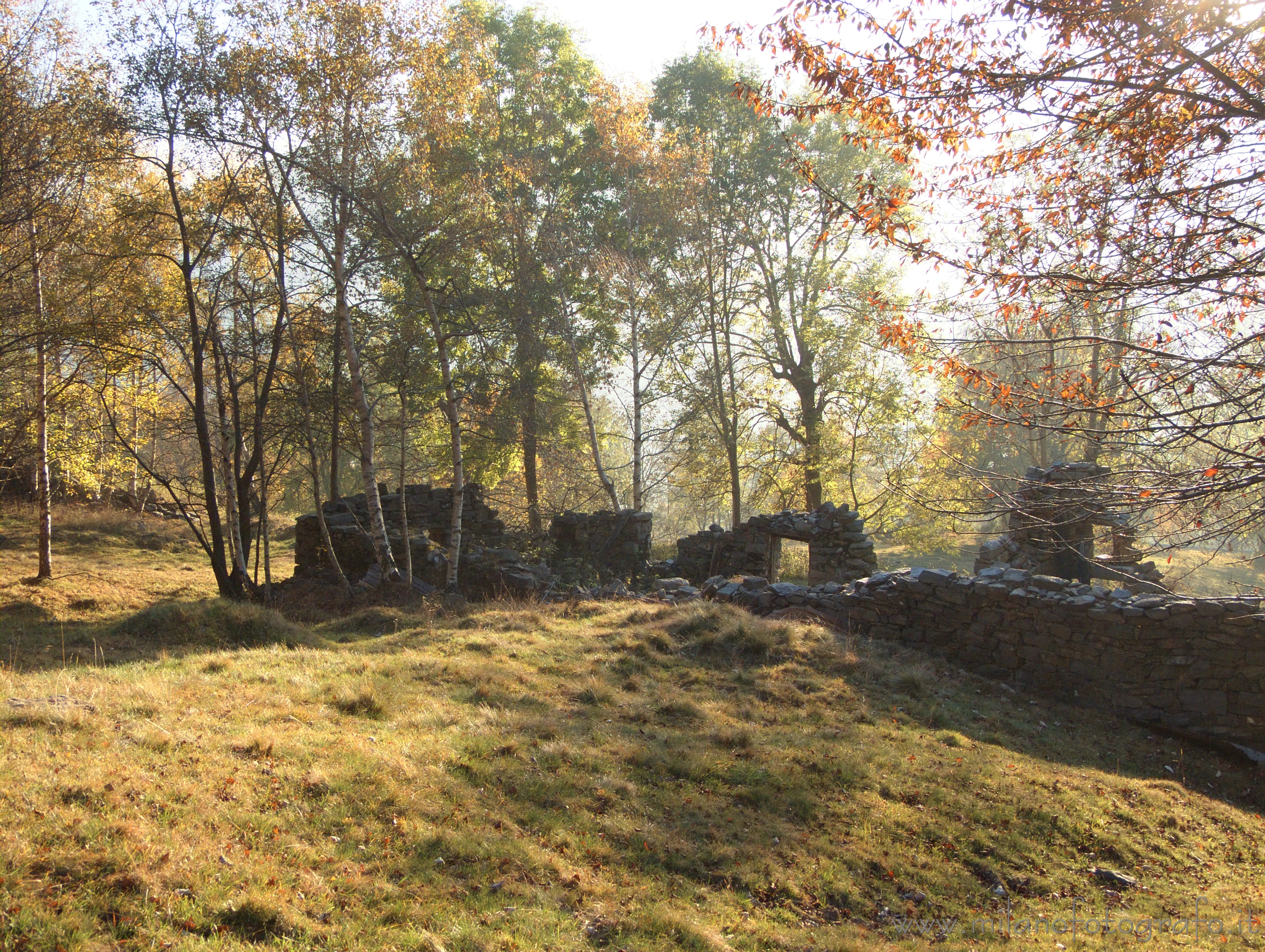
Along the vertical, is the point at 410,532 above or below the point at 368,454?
below

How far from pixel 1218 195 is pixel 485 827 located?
616 cm

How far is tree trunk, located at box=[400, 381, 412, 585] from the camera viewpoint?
12.9 meters

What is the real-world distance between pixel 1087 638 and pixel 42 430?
1643 centimetres

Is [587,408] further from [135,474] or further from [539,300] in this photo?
[135,474]

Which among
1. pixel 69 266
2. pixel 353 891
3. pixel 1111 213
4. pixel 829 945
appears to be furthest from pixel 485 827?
pixel 69 266

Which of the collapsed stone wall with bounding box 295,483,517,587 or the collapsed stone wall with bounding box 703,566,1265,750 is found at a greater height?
the collapsed stone wall with bounding box 295,483,517,587

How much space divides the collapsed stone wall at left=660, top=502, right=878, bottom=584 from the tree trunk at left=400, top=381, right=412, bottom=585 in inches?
232

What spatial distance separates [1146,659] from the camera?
28.6ft

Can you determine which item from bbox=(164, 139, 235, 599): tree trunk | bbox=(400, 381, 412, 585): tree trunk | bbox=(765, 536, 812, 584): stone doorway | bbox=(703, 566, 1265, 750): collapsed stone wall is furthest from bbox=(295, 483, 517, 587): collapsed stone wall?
bbox=(703, 566, 1265, 750): collapsed stone wall

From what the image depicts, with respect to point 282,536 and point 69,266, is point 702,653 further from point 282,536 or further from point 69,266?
point 282,536

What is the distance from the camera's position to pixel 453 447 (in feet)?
41.4

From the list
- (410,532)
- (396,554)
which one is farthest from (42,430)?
(410,532)

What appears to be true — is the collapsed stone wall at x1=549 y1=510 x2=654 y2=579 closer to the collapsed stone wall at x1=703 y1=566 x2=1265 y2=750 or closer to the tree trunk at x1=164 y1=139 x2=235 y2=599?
the collapsed stone wall at x1=703 y1=566 x2=1265 y2=750

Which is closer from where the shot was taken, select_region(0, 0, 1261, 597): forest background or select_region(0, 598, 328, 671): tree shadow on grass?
select_region(0, 0, 1261, 597): forest background
